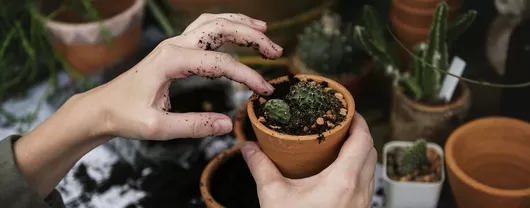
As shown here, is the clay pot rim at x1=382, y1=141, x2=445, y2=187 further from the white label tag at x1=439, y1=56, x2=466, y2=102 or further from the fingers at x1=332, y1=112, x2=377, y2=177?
the fingers at x1=332, y1=112, x2=377, y2=177

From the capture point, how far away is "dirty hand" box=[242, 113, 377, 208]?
712 millimetres

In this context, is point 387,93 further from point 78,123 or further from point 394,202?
point 78,123

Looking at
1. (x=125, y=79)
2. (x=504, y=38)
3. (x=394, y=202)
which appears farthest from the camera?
(x=504, y=38)

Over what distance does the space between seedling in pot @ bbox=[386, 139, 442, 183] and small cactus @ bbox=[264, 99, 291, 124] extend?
0.33 metres

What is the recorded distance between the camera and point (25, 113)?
A: 132cm

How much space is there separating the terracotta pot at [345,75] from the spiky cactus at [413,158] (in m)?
0.26

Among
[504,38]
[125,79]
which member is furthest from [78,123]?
[504,38]

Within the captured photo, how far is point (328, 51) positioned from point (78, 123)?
0.58m

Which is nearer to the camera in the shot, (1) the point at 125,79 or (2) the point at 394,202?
(1) the point at 125,79

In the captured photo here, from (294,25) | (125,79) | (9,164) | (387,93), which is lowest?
(387,93)

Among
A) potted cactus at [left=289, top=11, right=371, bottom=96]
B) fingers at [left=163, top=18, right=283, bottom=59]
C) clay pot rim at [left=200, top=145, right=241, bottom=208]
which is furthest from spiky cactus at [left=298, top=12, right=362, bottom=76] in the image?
fingers at [left=163, top=18, right=283, bottom=59]

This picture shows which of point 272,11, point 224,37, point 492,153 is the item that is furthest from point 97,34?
point 492,153

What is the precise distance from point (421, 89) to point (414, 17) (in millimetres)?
150

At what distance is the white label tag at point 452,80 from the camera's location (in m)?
1.04
